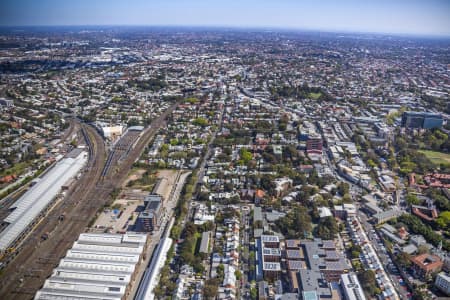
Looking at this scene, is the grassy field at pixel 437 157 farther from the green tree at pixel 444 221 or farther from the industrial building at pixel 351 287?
the industrial building at pixel 351 287

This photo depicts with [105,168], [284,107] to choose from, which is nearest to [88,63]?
[284,107]

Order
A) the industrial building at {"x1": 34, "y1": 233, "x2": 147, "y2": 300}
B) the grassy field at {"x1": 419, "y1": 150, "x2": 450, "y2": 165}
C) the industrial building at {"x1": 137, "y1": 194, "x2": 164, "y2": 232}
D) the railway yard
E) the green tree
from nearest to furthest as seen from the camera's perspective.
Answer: the industrial building at {"x1": 34, "y1": 233, "x2": 147, "y2": 300} < the railway yard < the industrial building at {"x1": 137, "y1": 194, "x2": 164, "y2": 232} < the green tree < the grassy field at {"x1": 419, "y1": 150, "x2": 450, "y2": 165}

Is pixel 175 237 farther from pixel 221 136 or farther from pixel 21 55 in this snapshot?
pixel 21 55

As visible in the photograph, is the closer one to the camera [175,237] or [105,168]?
[175,237]

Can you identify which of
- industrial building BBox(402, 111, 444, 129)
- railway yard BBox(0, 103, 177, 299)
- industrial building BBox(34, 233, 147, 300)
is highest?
industrial building BBox(402, 111, 444, 129)

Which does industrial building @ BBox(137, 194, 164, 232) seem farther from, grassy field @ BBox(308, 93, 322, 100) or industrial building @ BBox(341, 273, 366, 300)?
grassy field @ BBox(308, 93, 322, 100)

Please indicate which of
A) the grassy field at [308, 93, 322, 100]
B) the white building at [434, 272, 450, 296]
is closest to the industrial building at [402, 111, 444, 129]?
the grassy field at [308, 93, 322, 100]

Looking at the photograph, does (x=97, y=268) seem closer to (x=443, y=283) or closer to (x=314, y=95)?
(x=443, y=283)
